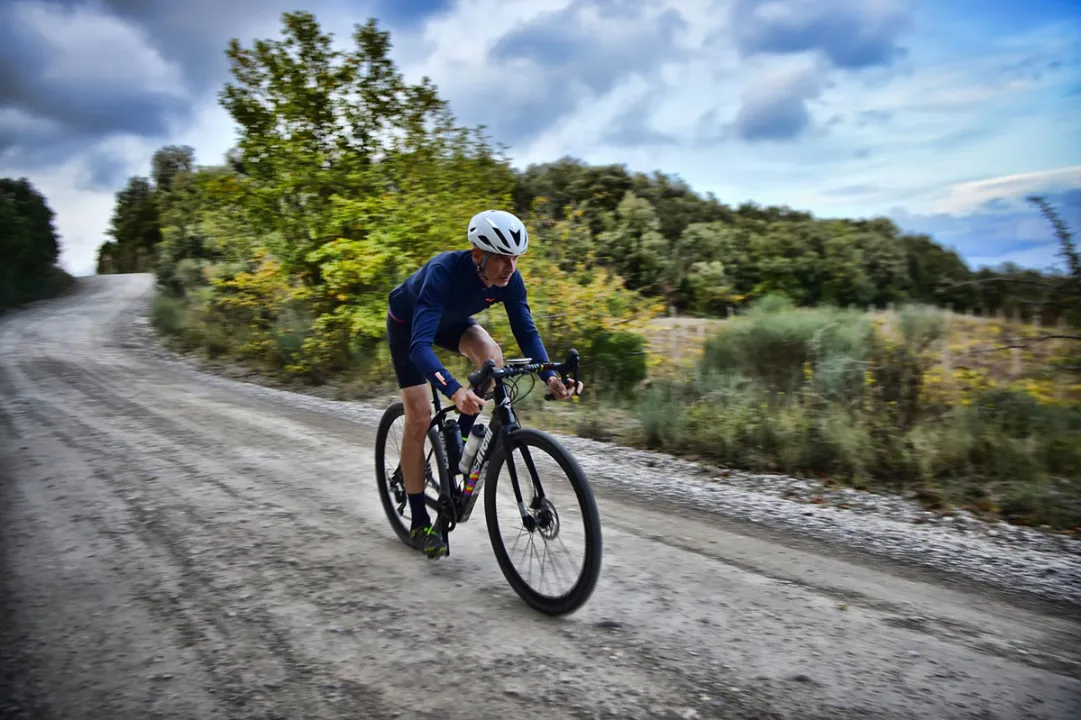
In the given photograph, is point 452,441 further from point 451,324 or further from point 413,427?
point 451,324

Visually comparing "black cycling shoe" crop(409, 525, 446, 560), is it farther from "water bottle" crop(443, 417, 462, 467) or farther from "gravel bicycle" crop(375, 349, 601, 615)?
"water bottle" crop(443, 417, 462, 467)

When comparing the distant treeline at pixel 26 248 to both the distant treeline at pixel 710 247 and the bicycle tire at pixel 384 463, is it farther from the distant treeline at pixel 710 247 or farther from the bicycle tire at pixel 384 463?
the bicycle tire at pixel 384 463

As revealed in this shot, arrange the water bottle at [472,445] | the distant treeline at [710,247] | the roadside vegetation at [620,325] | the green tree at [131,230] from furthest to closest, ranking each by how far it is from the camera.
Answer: the green tree at [131,230]
the distant treeline at [710,247]
the roadside vegetation at [620,325]
the water bottle at [472,445]

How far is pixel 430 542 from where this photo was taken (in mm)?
4156

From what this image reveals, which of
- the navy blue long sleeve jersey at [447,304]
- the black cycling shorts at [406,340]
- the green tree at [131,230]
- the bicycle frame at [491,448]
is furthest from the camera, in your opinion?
the green tree at [131,230]

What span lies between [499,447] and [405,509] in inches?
51.8

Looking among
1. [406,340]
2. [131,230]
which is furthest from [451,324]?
[131,230]

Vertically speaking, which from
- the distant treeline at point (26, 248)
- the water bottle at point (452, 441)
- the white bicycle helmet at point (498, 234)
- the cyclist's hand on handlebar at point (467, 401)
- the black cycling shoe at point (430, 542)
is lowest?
the black cycling shoe at point (430, 542)

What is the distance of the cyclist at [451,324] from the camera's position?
3.60 meters

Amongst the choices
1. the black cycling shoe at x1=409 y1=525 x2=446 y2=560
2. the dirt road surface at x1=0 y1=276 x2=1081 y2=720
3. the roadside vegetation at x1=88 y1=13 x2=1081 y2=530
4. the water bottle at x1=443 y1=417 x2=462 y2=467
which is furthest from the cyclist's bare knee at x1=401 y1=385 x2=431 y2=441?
the roadside vegetation at x1=88 y1=13 x2=1081 y2=530

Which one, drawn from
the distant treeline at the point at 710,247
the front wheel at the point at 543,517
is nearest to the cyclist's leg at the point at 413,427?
the front wheel at the point at 543,517

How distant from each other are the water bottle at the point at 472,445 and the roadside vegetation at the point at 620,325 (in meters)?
3.84

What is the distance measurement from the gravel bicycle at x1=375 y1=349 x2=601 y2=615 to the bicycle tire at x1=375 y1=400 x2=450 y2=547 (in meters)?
0.01

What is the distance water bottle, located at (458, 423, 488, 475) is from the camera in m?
3.87
